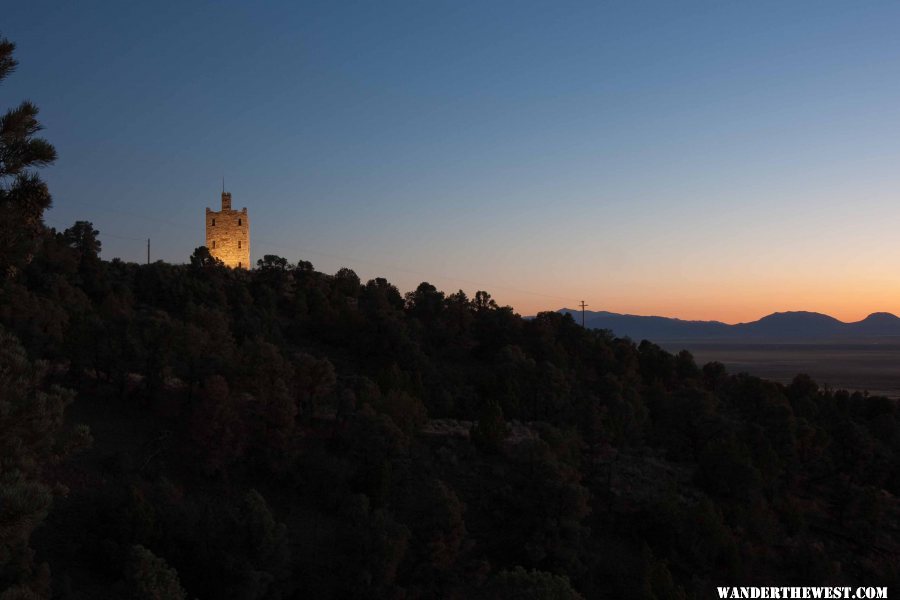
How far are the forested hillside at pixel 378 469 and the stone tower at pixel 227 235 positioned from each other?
32345 millimetres

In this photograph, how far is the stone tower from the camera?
99875 millimetres

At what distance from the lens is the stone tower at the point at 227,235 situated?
328 ft

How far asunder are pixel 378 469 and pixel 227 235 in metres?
74.8

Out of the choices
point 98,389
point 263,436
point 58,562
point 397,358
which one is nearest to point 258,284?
point 397,358

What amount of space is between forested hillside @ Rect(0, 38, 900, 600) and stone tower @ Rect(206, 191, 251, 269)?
32345 mm

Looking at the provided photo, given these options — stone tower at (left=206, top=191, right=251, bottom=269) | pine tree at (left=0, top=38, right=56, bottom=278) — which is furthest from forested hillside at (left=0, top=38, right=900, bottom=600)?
stone tower at (left=206, top=191, right=251, bottom=269)

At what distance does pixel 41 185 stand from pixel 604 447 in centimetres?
4354

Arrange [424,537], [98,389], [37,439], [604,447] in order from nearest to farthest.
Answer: [37,439] → [424,537] → [98,389] → [604,447]

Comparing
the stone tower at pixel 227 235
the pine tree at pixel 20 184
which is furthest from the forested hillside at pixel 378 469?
the stone tower at pixel 227 235

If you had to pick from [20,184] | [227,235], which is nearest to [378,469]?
[20,184]

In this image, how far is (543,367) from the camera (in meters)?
57.0

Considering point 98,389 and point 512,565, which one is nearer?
point 512,565

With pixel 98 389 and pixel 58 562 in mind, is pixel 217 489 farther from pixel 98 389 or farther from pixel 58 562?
pixel 98 389

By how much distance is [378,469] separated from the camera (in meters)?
35.4
